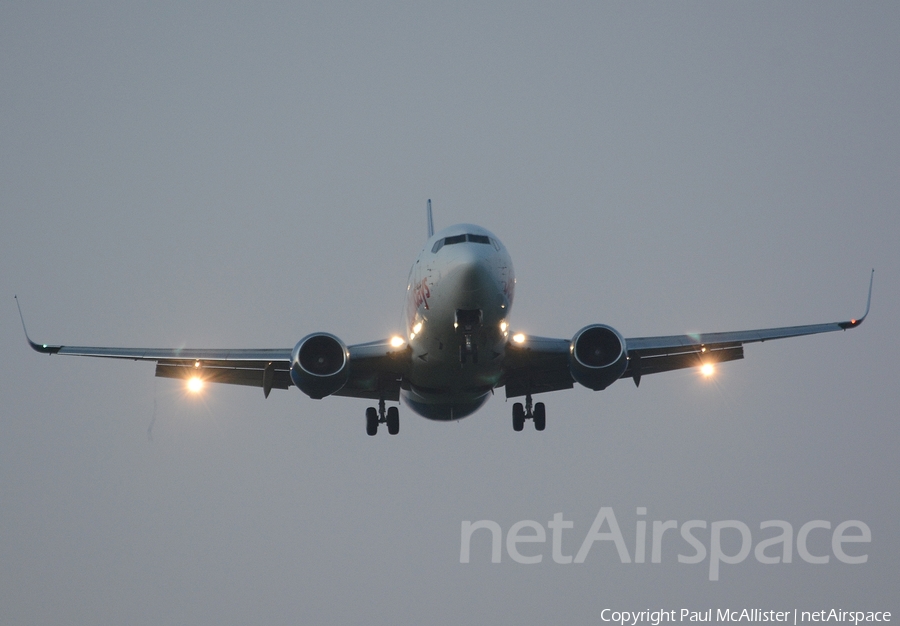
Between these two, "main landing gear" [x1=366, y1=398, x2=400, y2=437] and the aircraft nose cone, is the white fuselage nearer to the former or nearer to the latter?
→ the aircraft nose cone

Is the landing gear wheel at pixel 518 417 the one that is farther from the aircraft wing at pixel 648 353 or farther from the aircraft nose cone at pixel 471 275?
the aircraft nose cone at pixel 471 275

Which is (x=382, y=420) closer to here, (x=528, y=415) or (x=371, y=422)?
(x=371, y=422)

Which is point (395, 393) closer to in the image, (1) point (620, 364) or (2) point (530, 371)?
(2) point (530, 371)

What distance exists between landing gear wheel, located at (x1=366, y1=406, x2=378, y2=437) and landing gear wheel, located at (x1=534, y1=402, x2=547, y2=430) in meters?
5.25

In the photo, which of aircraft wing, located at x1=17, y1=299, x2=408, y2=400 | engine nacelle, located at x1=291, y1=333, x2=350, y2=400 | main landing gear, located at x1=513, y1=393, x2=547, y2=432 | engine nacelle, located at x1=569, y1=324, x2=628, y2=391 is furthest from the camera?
main landing gear, located at x1=513, y1=393, x2=547, y2=432

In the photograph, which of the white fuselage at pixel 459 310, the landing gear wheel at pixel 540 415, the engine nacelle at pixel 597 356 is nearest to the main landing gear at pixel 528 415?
the landing gear wheel at pixel 540 415

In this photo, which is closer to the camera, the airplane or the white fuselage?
the white fuselage

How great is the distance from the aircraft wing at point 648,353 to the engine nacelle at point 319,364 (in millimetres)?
4853

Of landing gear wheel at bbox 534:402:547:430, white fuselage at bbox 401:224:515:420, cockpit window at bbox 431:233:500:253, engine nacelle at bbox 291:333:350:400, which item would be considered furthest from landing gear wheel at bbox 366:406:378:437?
cockpit window at bbox 431:233:500:253

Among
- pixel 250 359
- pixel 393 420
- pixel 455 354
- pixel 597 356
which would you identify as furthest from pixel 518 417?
pixel 250 359

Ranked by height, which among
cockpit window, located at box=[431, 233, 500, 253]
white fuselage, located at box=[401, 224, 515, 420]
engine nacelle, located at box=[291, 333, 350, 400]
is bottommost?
engine nacelle, located at box=[291, 333, 350, 400]

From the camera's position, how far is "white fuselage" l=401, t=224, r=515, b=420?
31875 mm

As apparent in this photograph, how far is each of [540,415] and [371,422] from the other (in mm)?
5561

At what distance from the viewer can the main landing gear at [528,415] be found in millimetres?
39938
